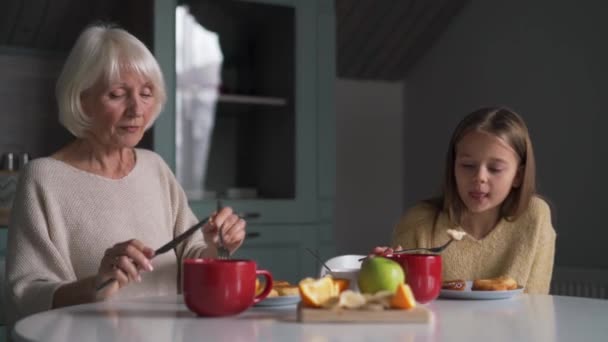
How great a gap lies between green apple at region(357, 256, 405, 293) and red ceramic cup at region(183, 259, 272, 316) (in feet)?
0.59

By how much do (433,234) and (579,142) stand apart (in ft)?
4.70

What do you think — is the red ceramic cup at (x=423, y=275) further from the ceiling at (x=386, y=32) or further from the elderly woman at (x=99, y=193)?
the ceiling at (x=386, y=32)

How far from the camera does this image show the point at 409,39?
3.63 meters

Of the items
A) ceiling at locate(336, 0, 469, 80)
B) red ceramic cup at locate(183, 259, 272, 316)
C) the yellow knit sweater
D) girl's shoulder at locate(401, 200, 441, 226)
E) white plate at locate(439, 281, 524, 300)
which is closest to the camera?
red ceramic cup at locate(183, 259, 272, 316)

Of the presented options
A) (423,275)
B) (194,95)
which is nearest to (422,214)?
(423,275)

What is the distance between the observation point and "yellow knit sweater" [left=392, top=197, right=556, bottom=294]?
69.7 inches

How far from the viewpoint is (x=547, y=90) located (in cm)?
316

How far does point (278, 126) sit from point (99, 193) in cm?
152

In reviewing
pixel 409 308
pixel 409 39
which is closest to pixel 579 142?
pixel 409 39

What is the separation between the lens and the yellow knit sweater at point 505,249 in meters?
1.77

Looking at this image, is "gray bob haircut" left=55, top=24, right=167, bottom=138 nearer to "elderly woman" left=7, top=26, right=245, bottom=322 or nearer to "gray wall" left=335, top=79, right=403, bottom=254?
"elderly woman" left=7, top=26, right=245, bottom=322

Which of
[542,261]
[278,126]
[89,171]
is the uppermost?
[278,126]

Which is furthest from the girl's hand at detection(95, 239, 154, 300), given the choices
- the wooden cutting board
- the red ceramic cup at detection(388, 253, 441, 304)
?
the red ceramic cup at detection(388, 253, 441, 304)

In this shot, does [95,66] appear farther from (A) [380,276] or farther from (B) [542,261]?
(B) [542,261]
